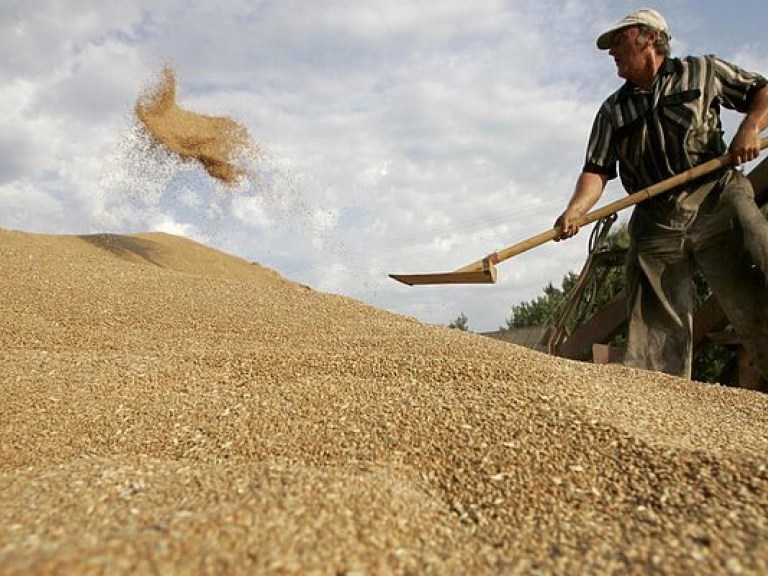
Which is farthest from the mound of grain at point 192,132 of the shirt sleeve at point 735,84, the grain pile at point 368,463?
the shirt sleeve at point 735,84

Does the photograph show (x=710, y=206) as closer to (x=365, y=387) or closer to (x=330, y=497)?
(x=365, y=387)

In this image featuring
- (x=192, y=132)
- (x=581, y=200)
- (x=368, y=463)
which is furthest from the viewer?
(x=192, y=132)

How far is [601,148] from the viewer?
3.48m

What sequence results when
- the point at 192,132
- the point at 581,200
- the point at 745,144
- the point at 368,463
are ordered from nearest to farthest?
the point at 368,463
the point at 745,144
the point at 581,200
the point at 192,132

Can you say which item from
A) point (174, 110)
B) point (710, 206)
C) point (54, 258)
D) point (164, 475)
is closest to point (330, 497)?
point (164, 475)

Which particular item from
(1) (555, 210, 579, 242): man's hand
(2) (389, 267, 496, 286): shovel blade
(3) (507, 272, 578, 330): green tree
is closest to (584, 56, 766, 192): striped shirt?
(1) (555, 210, 579, 242): man's hand

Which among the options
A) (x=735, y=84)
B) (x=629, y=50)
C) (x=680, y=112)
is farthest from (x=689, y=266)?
(x=629, y=50)

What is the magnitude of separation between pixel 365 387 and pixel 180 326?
82.6 inches

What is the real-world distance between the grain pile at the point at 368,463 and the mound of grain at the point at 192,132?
4385mm

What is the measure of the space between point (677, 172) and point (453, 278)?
3.69 ft

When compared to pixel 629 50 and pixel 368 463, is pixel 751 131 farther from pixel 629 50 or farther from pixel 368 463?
pixel 368 463

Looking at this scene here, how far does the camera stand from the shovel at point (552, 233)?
317 centimetres

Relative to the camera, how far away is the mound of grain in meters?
7.55

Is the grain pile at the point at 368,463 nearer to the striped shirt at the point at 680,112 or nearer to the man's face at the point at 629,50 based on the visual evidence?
the striped shirt at the point at 680,112
